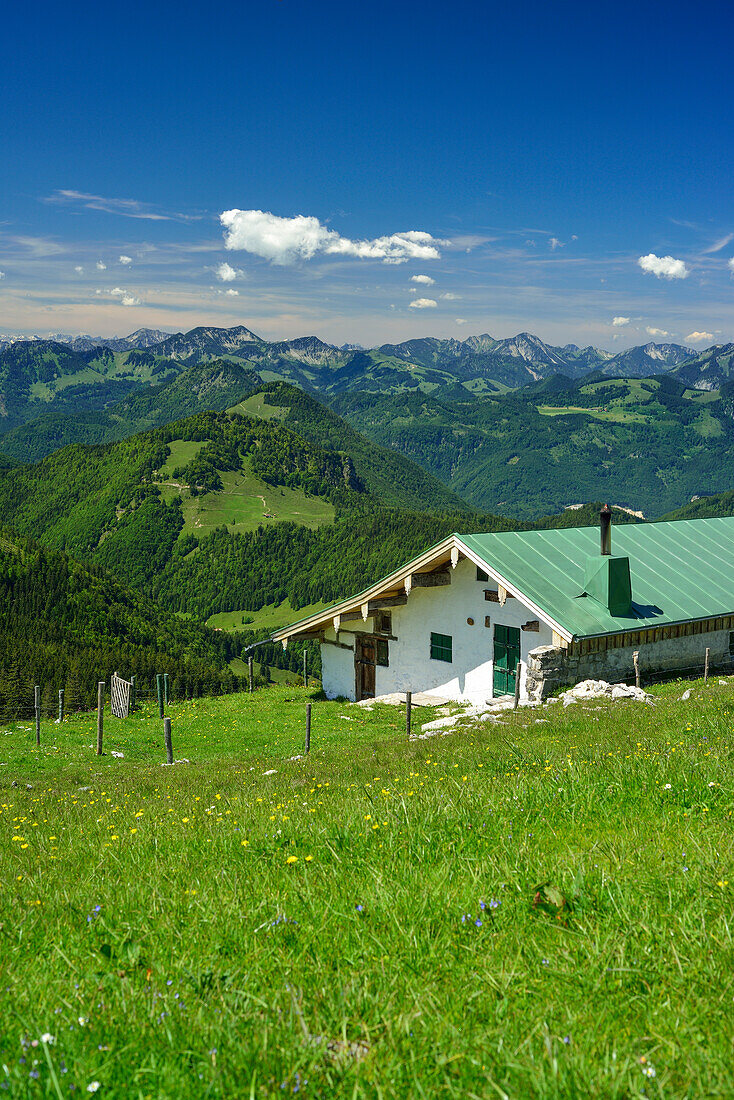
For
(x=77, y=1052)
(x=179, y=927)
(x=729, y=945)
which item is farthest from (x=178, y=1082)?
(x=729, y=945)

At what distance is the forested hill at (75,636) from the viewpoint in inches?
3760

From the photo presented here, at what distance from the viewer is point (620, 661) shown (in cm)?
2678

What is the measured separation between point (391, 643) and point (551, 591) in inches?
360

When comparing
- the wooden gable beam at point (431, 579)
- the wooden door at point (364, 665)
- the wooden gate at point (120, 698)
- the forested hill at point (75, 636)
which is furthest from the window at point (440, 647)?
the forested hill at point (75, 636)

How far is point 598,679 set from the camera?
2644cm

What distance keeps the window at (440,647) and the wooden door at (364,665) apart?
11.8ft

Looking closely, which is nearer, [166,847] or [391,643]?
[166,847]

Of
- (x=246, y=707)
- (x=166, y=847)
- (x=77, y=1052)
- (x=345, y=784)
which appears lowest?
(x=246, y=707)

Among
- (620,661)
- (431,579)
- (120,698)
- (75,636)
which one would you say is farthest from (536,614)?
(75,636)

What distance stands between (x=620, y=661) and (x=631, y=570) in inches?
194

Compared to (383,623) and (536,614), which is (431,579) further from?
(536,614)

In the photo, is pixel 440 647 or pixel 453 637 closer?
pixel 453 637

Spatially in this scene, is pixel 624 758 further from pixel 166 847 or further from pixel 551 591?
pixel 551 591

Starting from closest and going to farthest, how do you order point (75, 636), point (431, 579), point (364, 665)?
point (431, 579) < point (364, 665) < point (75, 636)
